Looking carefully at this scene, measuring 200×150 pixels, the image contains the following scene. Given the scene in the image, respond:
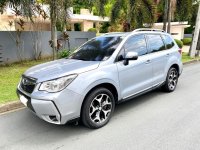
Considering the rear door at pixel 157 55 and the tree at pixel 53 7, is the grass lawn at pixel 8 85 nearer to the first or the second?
the tree at pixel 53 7

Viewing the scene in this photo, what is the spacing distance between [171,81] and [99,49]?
8.27 ft

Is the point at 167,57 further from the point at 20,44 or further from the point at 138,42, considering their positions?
the point at 20,44

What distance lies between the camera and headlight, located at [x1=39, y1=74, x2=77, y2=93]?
11.9 feet

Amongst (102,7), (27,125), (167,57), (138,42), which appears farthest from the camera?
(102,7)

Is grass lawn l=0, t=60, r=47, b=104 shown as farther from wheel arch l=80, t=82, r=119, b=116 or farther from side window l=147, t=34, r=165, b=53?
side window l=147, t=34, r=165, b=53

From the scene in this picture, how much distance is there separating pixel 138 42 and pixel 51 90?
2422 millimetres

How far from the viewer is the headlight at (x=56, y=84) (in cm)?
364

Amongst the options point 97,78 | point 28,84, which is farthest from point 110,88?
point 28,84

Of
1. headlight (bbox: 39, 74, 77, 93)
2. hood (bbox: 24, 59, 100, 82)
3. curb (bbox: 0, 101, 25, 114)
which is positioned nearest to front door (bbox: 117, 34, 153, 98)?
hood (bbox: 24, 59, 100, 82)

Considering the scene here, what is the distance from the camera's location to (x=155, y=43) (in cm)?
565

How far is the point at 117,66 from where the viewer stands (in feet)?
14.4

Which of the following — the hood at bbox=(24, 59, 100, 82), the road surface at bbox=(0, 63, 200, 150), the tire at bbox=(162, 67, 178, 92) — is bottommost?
the road surface at bbox=(0, 63, 200, 150)

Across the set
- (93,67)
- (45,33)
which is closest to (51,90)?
(93,67)

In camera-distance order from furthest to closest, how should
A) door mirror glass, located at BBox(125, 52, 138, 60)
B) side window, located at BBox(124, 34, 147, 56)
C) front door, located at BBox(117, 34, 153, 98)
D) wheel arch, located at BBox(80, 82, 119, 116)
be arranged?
side window, located at BBox(124, 34, 147, 56), front door, located at BBox(117, 34, 153, 98), door mirror glass, located at BBox(125, 52, 138, 60), wheel arch, located at BBox(80, 82, 119, 116)
